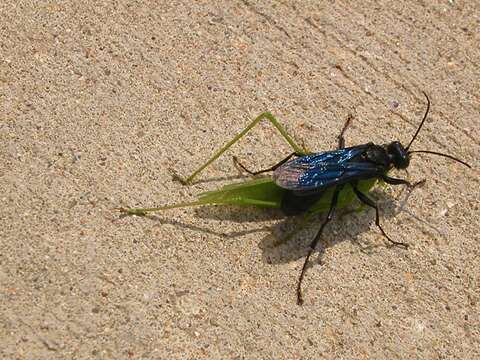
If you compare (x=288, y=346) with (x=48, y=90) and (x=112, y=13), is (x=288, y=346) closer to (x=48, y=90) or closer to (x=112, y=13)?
(x=48, y=90)

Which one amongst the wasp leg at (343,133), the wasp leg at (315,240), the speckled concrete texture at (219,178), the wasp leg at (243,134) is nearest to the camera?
the speckled concrete texture at (219,178)

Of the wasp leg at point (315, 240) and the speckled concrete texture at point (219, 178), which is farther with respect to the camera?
the wasp leg at point (315, 240)

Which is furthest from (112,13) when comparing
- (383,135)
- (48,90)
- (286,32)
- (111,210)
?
(383,135)

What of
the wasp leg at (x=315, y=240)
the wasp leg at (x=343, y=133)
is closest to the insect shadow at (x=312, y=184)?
the wasp leg at (x=315, y=240)

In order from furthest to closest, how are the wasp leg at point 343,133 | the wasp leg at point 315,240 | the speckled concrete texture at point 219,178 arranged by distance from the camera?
1. the wasp leg at point 343,133
2. the wasp leg at point 315,240
3. the speckled concrete texture at point 219,178

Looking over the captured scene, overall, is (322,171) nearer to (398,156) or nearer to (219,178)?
(398,156)

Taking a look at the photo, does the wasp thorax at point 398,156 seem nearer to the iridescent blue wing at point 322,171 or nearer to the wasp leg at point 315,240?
the iridescent blue wing at point 322,171

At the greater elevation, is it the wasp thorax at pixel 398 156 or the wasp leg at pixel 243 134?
the wasp thorax at pixel 398 156
